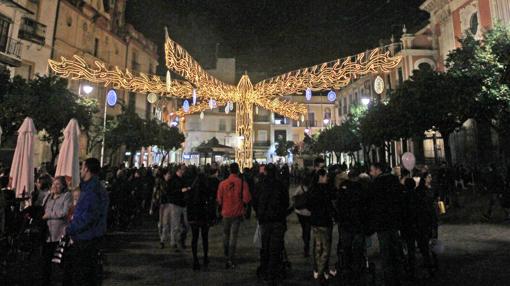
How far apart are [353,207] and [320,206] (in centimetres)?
51

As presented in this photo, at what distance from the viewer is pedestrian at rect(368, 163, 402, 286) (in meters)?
4.99

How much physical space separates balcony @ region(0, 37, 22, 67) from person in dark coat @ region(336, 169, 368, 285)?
2226 centimetres

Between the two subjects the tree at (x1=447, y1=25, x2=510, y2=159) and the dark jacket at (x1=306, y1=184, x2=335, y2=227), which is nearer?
the dark jacket at (x1=306, y1=184, x2=335, y2=227)

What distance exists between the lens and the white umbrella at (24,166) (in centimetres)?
837

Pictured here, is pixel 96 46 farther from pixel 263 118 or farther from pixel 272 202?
pixel 272 202

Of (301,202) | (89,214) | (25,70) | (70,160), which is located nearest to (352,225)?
(301,202)

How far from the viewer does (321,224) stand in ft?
18.0

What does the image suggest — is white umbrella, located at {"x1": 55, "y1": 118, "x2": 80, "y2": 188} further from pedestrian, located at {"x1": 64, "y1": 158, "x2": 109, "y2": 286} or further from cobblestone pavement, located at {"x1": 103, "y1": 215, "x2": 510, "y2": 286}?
pedestrian, located at {"x1": 64, "y1": 158, "x2": 109, "y2": 286}

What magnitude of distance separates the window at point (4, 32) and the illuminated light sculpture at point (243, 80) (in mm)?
8092

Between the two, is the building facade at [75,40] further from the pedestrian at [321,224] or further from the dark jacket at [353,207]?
the dark jacket at [353,207]

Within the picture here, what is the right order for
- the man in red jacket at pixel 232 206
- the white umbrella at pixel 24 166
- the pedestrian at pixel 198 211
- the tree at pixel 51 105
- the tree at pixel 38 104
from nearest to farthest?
the pedestrian at pixel 198 211
the man in red jacket at pixel 232 206
the white umbrella at pixel 24 166
the tree at pixel 38 104
the tree at pixel 51 105

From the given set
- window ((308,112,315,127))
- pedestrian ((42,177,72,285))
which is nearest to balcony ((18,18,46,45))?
pedestrian ((42,177,72,285))

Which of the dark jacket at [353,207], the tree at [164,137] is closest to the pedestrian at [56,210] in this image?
the dark jacket at [353,207]

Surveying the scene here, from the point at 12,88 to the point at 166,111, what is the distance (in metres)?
31.4
